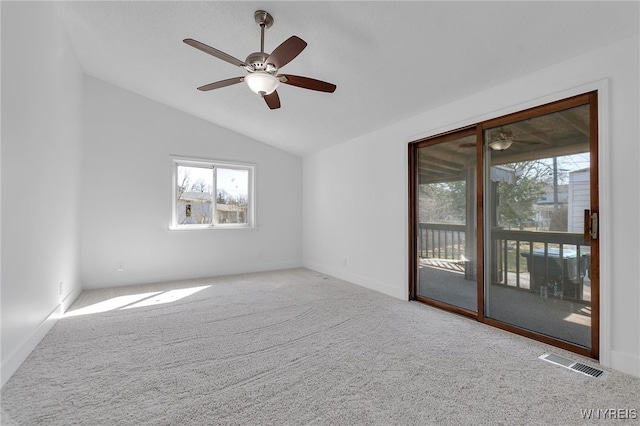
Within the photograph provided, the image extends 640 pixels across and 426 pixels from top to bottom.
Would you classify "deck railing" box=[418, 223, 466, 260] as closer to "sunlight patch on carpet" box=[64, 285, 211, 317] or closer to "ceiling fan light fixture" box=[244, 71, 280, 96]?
"ceiling fan light fixture" box=[244, 71, 280, 96]

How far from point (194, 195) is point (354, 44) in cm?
374

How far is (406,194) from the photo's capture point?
3.70m

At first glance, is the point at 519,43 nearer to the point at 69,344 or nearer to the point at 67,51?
the point at 69,344

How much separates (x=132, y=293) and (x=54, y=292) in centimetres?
111

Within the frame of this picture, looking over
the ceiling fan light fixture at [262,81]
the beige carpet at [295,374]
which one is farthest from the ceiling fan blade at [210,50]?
the beige carpet at [295,374]

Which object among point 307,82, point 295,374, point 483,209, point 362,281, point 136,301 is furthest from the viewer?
point 362,281

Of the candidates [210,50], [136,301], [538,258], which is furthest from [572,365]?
[136,301]

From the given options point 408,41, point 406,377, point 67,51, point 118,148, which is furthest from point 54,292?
point 408,41

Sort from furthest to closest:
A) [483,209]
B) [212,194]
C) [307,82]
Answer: [212,194], [483,209], [307,82]

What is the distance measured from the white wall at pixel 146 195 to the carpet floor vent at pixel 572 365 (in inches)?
173

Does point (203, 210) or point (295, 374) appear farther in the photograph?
point (203, 210)

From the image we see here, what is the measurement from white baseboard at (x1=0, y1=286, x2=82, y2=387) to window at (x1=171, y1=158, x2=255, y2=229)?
1.96 metres

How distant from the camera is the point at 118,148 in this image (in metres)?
4.43

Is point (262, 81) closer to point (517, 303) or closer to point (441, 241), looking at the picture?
point (441, 241)
